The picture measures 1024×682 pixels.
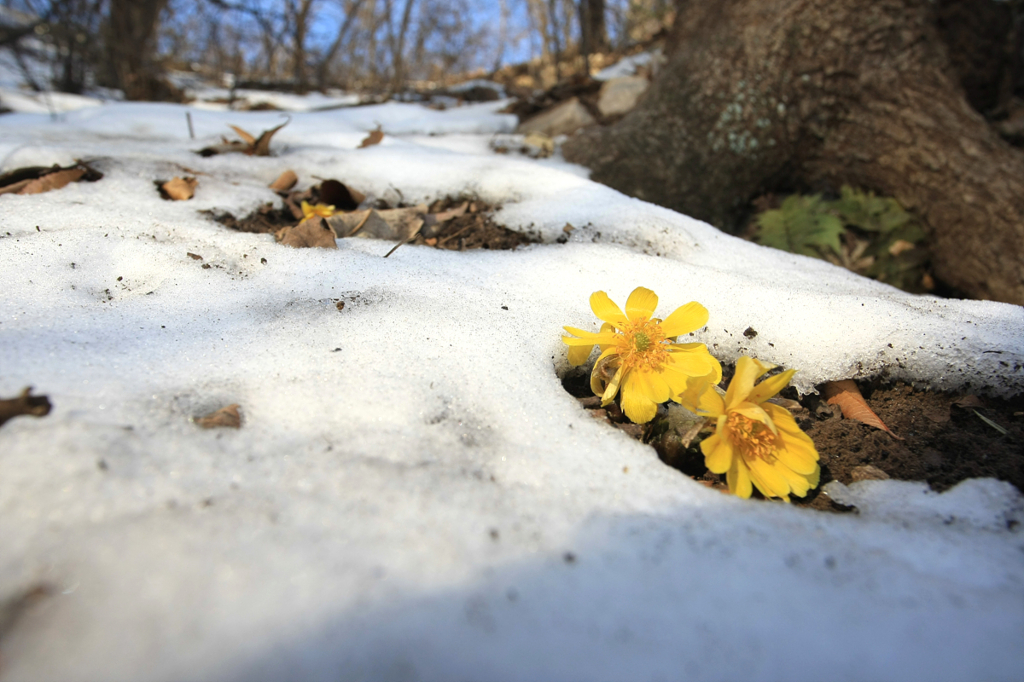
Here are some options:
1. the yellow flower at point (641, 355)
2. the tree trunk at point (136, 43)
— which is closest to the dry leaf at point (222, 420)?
the yellow flower at point (641, 355)

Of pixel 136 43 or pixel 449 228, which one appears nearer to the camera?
pixel 449 228

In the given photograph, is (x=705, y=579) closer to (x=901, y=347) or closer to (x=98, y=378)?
(x=901, y=347)

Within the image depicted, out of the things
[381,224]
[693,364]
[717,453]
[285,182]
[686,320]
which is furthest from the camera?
[285,182]

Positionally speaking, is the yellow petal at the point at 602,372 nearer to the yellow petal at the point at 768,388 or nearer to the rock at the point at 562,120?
the yellow petal at the point at 768,388

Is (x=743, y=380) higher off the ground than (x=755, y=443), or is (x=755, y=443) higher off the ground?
(x=743, y=380)

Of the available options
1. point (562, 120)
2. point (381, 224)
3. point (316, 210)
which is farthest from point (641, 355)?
point (562, 120)

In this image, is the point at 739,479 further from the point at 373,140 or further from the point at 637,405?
the point at 373,140

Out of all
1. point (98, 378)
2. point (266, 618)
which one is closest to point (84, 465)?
point (98, 378)
